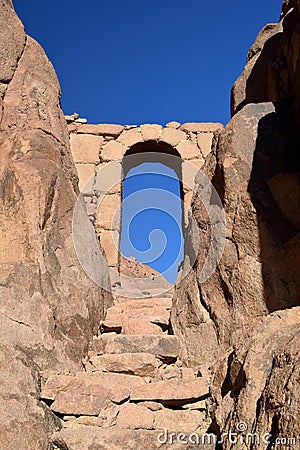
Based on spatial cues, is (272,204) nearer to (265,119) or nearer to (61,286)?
(265,119)

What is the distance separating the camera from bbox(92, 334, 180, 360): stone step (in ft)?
10.3

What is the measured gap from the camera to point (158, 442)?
2.20 meters

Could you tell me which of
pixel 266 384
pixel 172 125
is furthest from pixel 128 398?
pixel 172 125

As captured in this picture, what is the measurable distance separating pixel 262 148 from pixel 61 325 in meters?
1.80

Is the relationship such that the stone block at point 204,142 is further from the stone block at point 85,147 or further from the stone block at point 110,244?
the stone block at point 110,244

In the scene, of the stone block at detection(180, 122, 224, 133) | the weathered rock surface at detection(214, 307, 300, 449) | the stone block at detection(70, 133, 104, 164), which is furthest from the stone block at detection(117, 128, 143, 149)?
the weathered rock surface at detection(214, 307, 300, 449)

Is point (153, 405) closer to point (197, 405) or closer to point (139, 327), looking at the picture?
point (197, 405)

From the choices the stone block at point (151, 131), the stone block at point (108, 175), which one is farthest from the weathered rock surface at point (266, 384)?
the stone block at point (151, 131)

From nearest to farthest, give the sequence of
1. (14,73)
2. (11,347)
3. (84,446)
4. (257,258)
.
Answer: (84,446), (11,347), (257,258), (14,73)

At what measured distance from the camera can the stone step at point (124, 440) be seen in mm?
2127

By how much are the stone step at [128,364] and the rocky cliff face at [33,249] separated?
147mm

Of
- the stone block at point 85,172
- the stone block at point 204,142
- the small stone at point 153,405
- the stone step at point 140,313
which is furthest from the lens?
the stone block at point 204,142

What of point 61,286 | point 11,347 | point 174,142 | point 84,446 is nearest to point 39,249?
point 61,286

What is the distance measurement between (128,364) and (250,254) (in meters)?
1.06
